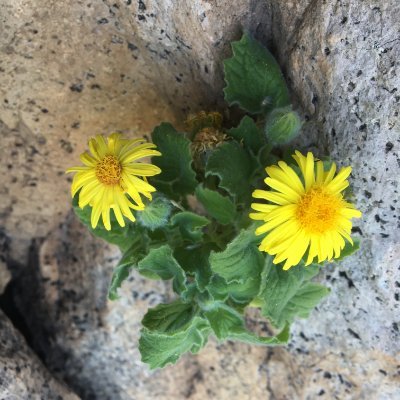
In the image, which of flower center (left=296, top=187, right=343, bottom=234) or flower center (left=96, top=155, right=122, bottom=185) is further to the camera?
flower center (left=96, top=155, right=122, bottom=185)

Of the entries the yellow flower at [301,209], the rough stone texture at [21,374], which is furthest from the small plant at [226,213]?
the rough stone texture at [21,374]

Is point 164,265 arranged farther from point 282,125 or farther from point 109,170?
point 282,125

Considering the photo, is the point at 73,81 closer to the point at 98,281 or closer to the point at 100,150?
the point at 100,150

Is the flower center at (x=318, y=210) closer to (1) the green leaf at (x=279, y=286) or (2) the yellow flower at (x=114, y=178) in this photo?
(1) the green leaf at (x=279, y=286)

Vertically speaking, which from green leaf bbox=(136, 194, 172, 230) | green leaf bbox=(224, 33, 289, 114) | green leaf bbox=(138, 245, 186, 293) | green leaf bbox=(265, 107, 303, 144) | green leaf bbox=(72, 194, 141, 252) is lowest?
green leaf bbox=(138, 245, 186, 293)

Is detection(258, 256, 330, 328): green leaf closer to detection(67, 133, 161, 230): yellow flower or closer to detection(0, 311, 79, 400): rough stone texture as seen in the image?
detection(67, 133, 161, 230): yellow flower

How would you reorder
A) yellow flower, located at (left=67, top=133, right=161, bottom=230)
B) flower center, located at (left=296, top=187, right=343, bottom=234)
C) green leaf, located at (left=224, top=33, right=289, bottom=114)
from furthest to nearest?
green leaf, located at (left=224, top=33, right=289, bottom=114)
yellow flower, located at (left=67, top=133, right=161, bottom=230)
flower center, located at (left=296, top=187, right=343, bottom=234)

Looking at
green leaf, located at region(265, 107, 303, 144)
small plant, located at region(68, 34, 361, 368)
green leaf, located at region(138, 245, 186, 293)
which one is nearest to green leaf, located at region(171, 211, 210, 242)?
small plant, located at region(68, 34, 361, 368)

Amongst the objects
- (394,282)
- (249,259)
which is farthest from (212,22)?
(394,282)
